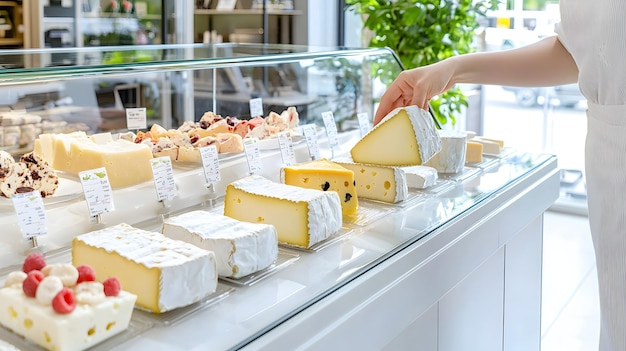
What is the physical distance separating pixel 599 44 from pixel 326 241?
0.65 metres

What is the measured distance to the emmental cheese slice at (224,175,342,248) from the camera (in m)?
1.43

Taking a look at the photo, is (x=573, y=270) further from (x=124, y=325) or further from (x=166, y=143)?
(x=124, y=325)

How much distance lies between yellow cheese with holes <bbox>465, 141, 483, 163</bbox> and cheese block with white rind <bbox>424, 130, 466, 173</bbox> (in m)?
0.15

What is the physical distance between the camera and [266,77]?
261cm

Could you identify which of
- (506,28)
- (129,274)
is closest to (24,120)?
(129,274)

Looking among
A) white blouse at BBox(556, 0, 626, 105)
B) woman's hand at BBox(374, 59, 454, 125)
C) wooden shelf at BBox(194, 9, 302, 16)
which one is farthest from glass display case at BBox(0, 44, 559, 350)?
wooden shelf at BBox(194, 9, 302, 16)

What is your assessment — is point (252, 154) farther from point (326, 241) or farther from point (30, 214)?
point (30, 214)

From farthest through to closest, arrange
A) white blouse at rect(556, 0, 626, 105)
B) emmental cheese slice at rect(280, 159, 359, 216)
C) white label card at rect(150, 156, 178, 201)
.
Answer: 1. emmental cheese slice at rect(280, 159, 359, 216)
2. white label card at rect(150, 156, 178, 201)
3. white blouse at rect(556, 0, 626, 105)

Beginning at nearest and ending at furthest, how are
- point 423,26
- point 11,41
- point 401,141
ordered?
point 401,141, point 423,26, point 11,41

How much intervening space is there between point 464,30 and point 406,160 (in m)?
2.49

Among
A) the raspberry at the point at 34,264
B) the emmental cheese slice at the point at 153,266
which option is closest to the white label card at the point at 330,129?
the emmental cheese slice at the point at 153,266

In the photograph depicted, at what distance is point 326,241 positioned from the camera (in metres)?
1.49

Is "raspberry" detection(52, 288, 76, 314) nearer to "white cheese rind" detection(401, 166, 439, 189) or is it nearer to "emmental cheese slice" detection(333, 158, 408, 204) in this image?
"emmental cheese slice" detection(333, 158, 408, 204)

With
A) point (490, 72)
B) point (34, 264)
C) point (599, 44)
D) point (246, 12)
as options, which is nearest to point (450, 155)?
point (490, 72)
